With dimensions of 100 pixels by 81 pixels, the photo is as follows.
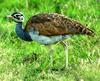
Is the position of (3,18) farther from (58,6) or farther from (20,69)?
(20,69)

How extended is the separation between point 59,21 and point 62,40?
0.97ft

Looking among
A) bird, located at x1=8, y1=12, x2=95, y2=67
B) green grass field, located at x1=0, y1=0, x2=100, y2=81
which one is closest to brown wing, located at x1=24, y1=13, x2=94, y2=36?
bird, located at x1=8, y1=12, x2=95, y2=67

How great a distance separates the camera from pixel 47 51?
9.63 m

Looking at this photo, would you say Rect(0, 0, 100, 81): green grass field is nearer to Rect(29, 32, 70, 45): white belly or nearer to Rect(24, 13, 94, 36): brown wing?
Rect(29, 32, 70, 45): white belly

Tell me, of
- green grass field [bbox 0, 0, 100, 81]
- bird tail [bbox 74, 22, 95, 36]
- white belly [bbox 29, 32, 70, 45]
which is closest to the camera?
green grass field [bbox 0, 0, 100, 81]

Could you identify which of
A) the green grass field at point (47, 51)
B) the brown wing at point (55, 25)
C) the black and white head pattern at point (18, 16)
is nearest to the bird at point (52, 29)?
the brown wing at point (55, 25)

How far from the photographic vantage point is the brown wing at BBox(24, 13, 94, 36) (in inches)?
341

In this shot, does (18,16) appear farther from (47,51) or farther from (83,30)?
(83,30)

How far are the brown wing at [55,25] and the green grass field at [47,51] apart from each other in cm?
55

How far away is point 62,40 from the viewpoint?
8844mm

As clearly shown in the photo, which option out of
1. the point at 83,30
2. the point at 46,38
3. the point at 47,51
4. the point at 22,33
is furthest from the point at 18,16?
the point at 83,30

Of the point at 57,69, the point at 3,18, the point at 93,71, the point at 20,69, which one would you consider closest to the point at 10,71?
the point at 20,69

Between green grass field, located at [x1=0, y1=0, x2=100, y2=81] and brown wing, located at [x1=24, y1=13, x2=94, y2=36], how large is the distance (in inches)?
21.7

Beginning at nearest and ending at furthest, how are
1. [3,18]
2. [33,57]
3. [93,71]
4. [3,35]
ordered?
[93,71], [33,57], [3,35], [3,18]
